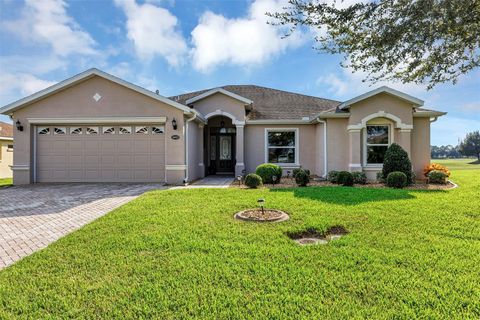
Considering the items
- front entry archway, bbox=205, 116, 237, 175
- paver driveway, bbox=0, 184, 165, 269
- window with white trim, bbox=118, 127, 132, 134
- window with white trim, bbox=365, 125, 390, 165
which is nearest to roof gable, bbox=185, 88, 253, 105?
front entry archway, bbox=205, 116, 237, 175

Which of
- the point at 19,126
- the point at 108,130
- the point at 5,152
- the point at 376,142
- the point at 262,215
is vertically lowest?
the point at 262,215

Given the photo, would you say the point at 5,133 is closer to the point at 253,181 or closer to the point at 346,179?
the point at 253,181

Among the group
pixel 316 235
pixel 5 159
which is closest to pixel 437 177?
pixel 316 235

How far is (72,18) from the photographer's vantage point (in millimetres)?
11828

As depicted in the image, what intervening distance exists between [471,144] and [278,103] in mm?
71993

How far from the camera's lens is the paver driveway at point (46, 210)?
16.4 ft

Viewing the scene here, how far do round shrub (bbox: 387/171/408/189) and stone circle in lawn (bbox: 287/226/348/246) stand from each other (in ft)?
21.0

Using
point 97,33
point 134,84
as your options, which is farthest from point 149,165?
point 97,33

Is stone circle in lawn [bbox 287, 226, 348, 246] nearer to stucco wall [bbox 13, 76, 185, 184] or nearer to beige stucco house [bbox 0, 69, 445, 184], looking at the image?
beige stucco house [bbox 0, 69, 445, 184]

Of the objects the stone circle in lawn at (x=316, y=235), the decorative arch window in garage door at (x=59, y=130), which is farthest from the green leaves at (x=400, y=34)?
the decorative arch window in garage door at (x=59, y=130)

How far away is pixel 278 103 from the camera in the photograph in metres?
17.7

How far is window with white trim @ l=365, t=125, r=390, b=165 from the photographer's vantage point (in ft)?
43.1

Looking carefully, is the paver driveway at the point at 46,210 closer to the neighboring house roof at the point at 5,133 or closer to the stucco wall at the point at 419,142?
the neighboring house roof at the point at 5,133

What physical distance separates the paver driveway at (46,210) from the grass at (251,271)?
52 cm
